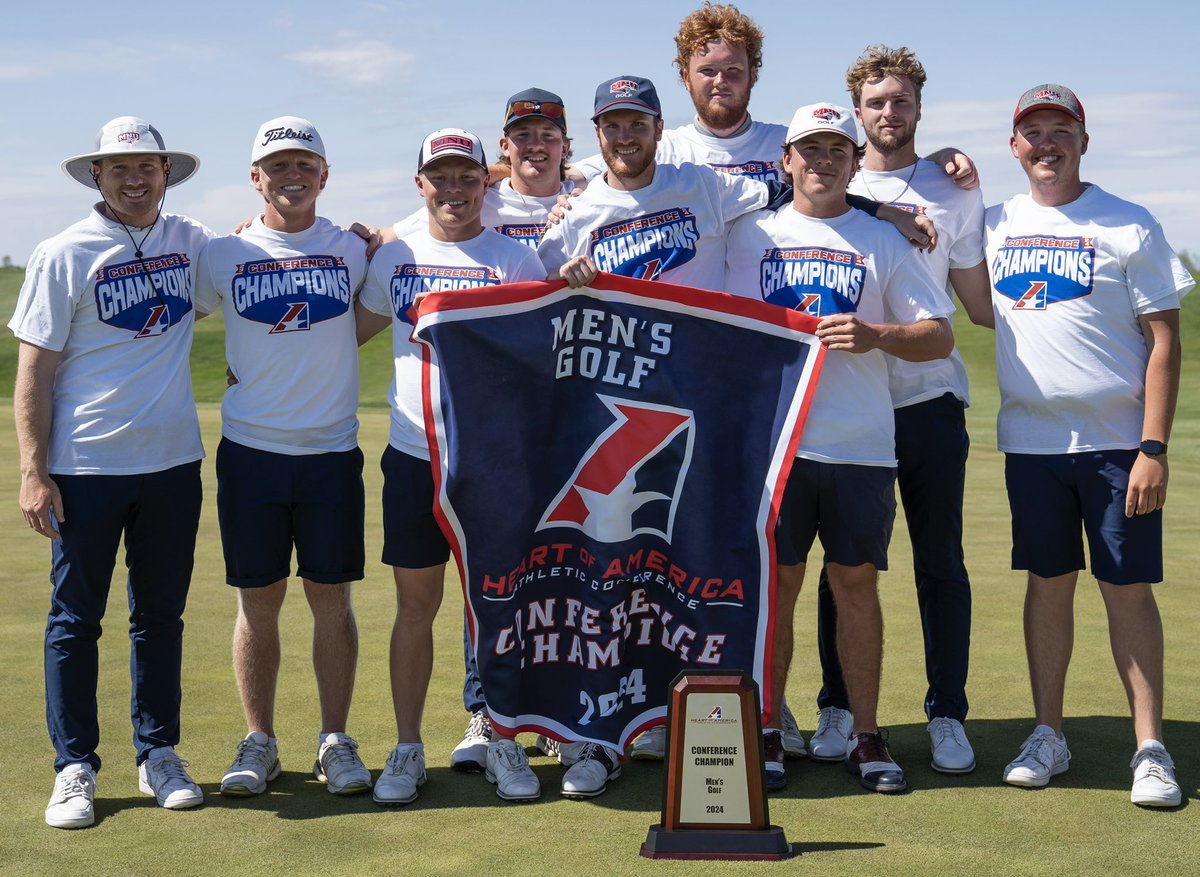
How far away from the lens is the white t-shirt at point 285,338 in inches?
186

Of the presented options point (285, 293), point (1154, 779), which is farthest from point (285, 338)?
point (1154, 779)

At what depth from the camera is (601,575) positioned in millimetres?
4719

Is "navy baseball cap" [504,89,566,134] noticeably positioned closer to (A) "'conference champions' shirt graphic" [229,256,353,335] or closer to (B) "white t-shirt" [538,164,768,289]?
(B) "white t-shirt" [538,164,768,289]

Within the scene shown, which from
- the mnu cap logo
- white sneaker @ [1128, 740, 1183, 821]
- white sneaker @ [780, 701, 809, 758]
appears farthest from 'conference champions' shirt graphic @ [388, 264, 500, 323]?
white sneaker @ [1128, 740, 1183, 821]

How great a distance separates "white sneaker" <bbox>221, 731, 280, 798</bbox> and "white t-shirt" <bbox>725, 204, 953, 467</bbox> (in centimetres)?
207

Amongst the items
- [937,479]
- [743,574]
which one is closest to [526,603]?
[743,574]

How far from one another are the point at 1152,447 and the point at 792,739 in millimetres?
1603

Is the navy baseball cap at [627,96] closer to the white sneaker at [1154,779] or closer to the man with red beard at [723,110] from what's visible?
the man with red beard at [723,110]

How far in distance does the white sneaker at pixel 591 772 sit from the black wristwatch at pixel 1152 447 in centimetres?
202

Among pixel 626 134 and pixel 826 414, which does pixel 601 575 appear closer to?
pixel 826 414

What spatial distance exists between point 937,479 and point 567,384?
140 cm

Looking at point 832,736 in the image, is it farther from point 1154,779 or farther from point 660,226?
point 660,226

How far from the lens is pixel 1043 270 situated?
4707mm

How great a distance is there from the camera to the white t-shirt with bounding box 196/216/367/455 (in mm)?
4715
